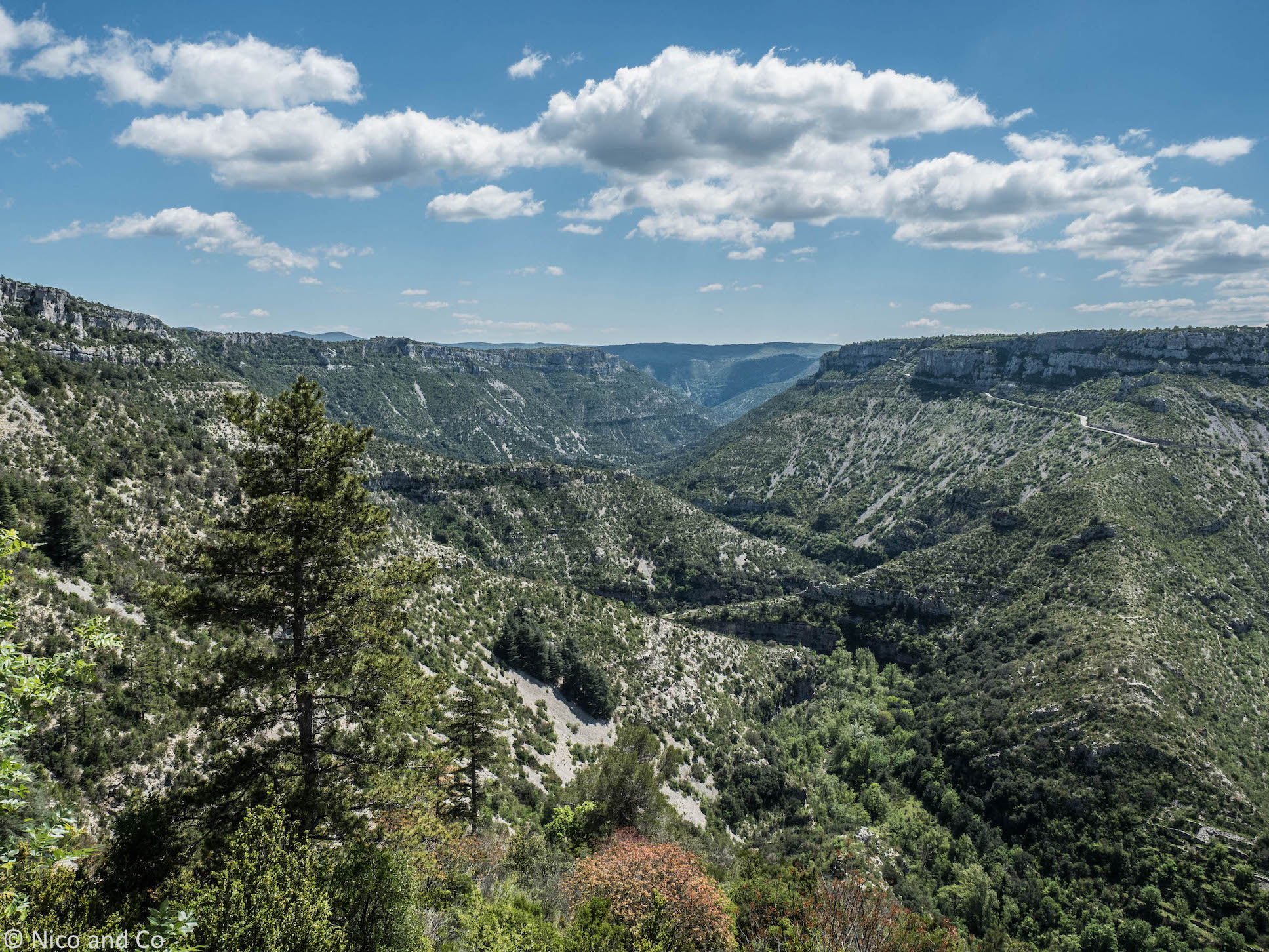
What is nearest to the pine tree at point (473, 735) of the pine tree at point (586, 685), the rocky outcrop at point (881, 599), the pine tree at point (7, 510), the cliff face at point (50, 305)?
the pine tree at point (7, 510)

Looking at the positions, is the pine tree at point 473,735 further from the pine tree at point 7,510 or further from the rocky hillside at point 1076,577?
the rocky hillside at point 1076,577

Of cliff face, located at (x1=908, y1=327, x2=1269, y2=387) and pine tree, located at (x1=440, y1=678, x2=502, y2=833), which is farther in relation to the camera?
cliff face, located at (x1=908, y1=327, x2=1269, y2=387)

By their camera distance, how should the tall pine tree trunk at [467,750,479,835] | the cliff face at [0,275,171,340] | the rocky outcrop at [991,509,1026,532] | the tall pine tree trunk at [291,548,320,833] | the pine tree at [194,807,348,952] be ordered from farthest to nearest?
the rocky outcrop at [991,509,1026,532] → the cliff face at [0,275,171,340] → the tall pine tree trunk at [467,750,479,835] → the tall pine tree trunk at [291,548,320,833] → the pine tree at [194,807,348,952]

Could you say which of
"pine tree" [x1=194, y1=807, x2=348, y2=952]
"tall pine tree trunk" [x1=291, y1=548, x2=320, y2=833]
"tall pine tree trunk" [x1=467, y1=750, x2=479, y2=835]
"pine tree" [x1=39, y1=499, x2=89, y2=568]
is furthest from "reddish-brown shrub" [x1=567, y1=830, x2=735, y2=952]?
"pine tree" [x1=39, y1=499, x2=89, y2=568]

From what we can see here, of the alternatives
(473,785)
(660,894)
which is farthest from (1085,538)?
(473,785)

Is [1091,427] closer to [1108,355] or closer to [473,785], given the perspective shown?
[1108,355]

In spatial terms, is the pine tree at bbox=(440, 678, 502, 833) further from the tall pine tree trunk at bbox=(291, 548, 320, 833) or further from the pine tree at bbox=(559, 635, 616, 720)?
the pine tree at bbox=(559, 635, 616, 720)
